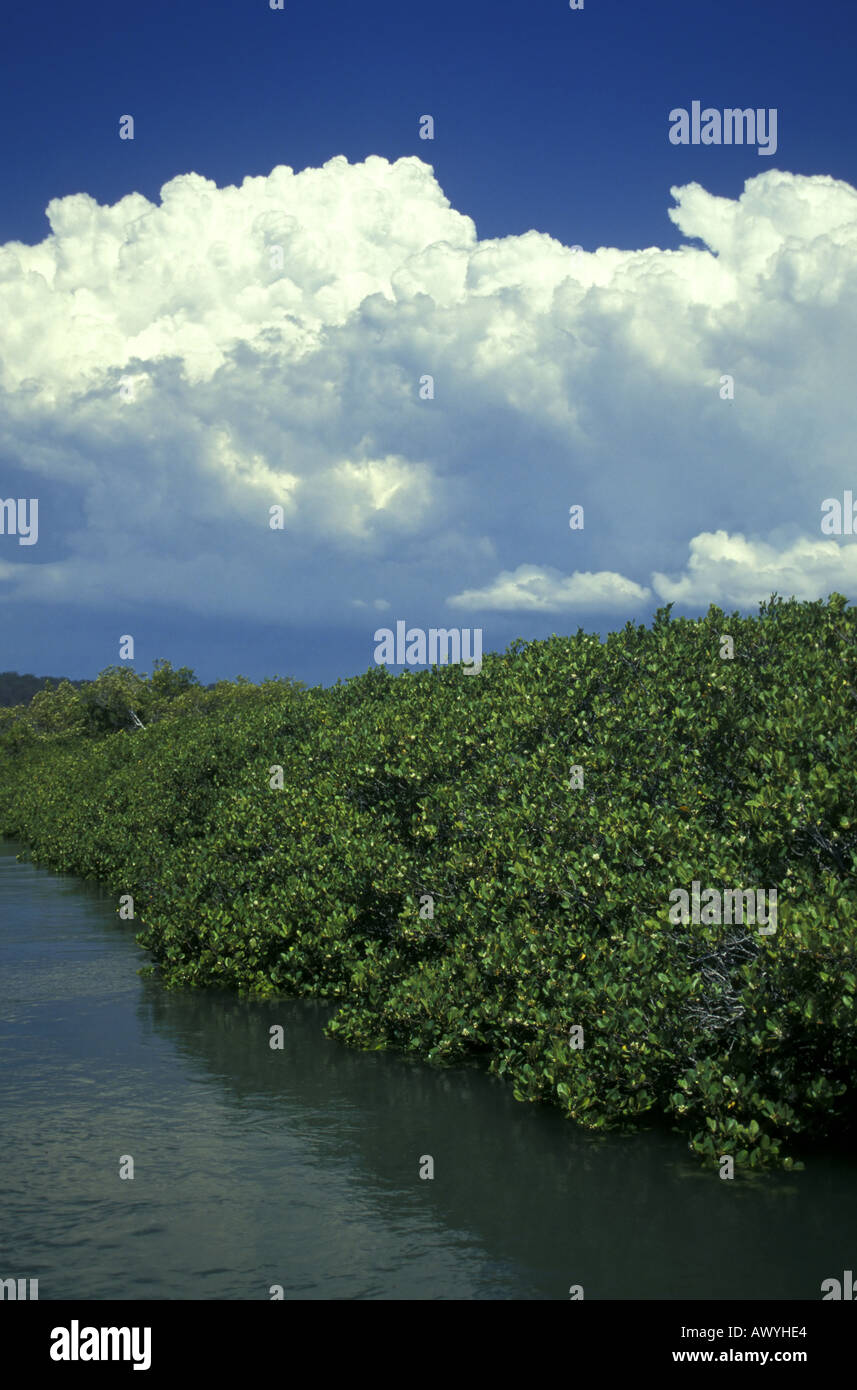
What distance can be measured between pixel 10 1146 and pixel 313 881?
6352 mm

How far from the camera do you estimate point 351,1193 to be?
33.5 feet

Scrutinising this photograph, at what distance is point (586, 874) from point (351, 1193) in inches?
157

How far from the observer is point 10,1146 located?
1155 centimetres

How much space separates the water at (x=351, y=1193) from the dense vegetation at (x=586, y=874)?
1.88ft

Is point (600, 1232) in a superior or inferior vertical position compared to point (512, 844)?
inferior

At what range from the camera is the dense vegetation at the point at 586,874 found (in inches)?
414

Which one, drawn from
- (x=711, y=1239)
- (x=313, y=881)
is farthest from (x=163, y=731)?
(x=711, y=1239)

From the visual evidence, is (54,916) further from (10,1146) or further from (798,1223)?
(798,1223)
